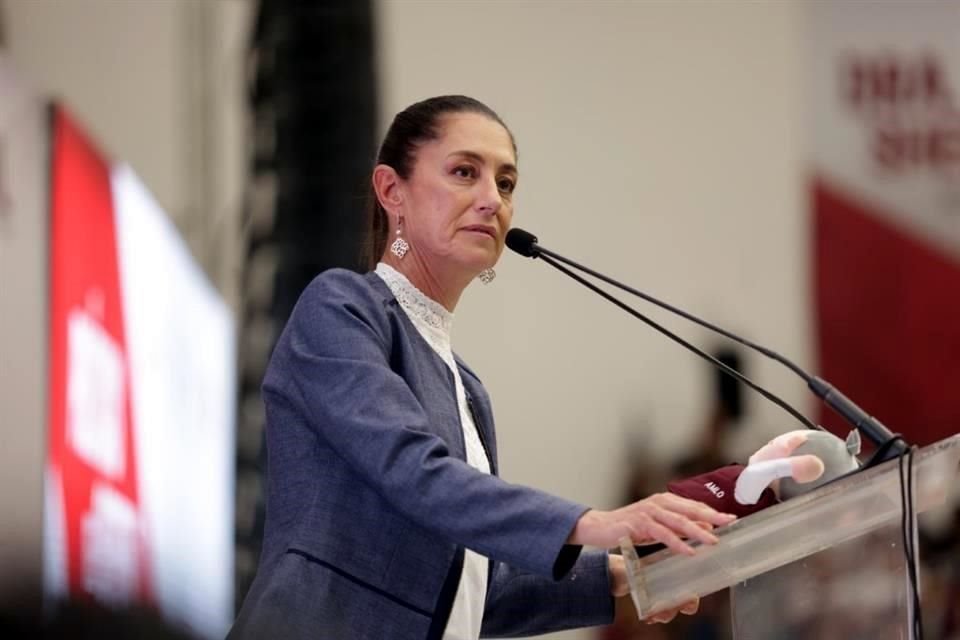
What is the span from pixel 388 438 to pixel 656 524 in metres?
0.27

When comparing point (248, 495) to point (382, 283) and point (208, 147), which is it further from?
point (382, 283)

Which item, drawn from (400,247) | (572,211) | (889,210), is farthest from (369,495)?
(889,210)

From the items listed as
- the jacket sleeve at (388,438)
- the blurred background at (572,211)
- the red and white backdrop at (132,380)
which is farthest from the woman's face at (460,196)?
the blurred background at (572,211)

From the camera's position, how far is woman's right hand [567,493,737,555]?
4.47ft

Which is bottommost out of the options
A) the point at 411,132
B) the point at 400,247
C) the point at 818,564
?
the point at 818,564

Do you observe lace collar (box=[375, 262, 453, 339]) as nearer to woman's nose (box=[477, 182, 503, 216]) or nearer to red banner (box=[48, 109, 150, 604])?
woman's nose (box=[477, 182, 503, 216])

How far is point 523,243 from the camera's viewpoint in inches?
66.4

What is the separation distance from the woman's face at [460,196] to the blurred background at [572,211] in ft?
3.79

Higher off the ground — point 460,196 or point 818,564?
point 460,196

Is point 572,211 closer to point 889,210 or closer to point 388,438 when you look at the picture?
point 889,210

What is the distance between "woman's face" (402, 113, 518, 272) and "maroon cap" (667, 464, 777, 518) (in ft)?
1.13

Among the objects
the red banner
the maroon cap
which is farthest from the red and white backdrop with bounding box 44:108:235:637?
the maroon cap

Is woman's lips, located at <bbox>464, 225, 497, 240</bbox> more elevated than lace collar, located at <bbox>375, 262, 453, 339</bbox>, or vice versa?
woman's lips, located at <bbox>464, 225, 497, 240</bbox>

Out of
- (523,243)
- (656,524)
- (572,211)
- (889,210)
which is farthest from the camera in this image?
(889,210)
